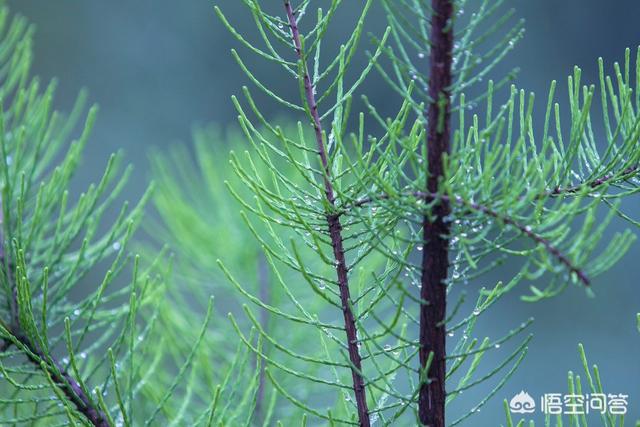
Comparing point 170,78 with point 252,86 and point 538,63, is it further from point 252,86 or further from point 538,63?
point 538,63

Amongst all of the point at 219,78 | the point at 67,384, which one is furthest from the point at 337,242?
the point at 219,78

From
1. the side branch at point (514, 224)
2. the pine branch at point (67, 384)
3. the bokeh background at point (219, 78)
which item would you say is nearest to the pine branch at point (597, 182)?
the side branch at point (514, 224)

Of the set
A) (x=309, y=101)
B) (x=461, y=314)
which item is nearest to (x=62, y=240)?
(x=309, y=101)

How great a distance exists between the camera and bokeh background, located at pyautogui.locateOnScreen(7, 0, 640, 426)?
2756 millimetres

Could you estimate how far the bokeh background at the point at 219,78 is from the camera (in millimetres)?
2756

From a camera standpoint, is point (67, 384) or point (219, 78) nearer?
point (67, 384)

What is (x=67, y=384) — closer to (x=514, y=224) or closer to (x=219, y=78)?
(x=514, y=224)

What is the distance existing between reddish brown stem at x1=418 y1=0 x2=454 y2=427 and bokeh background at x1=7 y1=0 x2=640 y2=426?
2.26m

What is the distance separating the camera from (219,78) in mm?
3545

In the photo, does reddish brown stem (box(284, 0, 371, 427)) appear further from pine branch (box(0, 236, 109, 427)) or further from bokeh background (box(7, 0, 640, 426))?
bokeh background (box(7, 0, 640, 426))

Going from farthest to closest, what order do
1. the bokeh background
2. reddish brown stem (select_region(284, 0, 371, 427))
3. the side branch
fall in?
the bokeh background → reddish brown stem (select_region(284, 0, 371, 427)) → the side branch

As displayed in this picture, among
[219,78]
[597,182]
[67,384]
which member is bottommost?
[67,384]

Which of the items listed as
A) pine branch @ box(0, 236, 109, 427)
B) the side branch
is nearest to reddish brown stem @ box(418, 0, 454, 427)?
the side branch

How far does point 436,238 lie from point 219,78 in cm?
326
